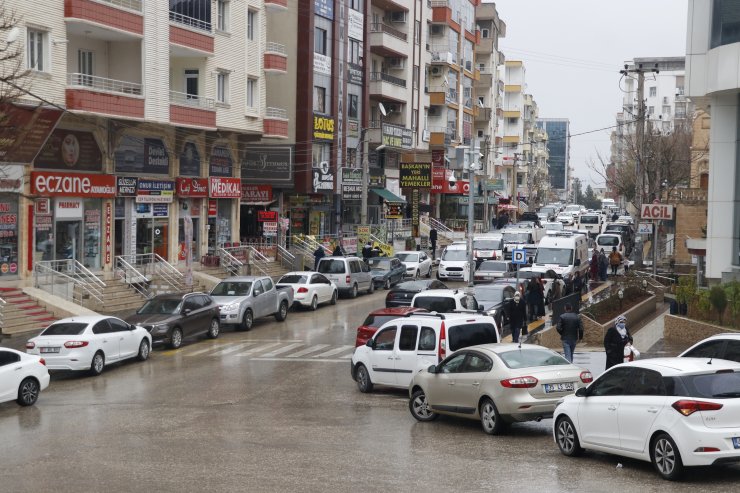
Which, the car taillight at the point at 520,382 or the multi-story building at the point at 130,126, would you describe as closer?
the car taillight at the point at 520,382

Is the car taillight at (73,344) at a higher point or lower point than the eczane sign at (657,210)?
lower

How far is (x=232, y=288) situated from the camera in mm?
34688

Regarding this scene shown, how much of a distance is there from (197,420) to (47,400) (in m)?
5.10

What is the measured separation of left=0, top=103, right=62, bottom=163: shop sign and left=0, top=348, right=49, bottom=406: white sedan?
40.4 ft

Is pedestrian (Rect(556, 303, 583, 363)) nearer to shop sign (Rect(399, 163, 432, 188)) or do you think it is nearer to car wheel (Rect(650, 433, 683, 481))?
car wheel (Rect(650, 433, 683, 481))

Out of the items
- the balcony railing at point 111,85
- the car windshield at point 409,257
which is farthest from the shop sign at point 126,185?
the car windshield at point 409,257

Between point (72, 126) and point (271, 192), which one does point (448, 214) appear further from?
point (72, 126)

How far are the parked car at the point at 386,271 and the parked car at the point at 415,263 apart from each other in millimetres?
1254

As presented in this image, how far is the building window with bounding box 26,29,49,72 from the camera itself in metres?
32.9

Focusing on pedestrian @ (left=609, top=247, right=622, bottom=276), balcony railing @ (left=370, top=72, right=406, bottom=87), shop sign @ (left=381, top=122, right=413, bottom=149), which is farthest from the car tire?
balcony railing @ (left=370, top=72, right=406, bottom=87)

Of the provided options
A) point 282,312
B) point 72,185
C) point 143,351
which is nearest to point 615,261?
point 282,312

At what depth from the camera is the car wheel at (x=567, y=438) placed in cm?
1397

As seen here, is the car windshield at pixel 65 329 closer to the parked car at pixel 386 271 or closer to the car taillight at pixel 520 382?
the car taillight at pixel 520 382

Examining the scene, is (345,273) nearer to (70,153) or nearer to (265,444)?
(70,153)
